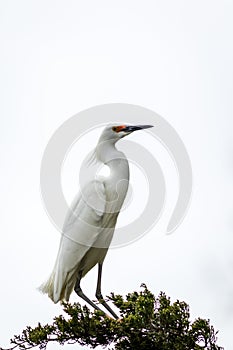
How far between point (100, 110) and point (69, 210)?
43.3 inches

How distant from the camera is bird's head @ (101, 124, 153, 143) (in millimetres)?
6594

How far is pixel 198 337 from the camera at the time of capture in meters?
5.34

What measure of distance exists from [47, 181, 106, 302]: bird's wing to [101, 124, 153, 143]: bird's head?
1.49ft

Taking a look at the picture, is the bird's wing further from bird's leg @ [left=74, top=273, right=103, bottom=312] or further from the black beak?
the black beak

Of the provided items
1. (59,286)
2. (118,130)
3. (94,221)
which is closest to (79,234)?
(94,221)

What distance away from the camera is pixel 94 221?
6547mm

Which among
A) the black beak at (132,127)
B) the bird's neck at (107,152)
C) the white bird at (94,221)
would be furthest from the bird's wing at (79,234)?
the black beak at (132,127)

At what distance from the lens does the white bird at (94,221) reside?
21.4 ft

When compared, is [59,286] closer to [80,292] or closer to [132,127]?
[80,292]

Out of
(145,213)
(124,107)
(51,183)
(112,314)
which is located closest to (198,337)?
(112,314)

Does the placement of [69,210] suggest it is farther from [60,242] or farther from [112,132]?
[112,132]

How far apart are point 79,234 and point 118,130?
107 centimetres

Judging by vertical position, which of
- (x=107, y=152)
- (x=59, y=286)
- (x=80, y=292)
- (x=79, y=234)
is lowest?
(x=80, y=292)

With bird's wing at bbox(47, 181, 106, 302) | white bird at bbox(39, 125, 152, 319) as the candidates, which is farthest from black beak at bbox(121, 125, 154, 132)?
bird's wing at bbox(47, 181, 106, 302)
